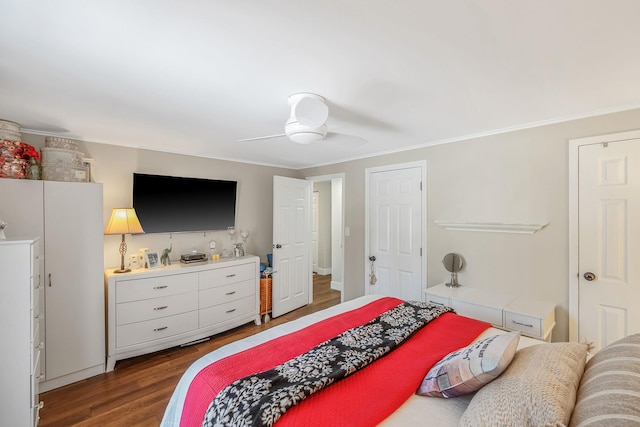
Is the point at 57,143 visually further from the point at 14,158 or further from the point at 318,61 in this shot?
the point at 318,61

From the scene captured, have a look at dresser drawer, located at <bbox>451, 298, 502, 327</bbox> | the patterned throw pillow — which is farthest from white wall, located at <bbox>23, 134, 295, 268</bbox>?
the patterned throw pillow

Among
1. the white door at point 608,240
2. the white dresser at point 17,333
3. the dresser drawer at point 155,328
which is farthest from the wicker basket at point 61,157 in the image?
the white door at point 608,240

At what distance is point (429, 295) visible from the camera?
280 cm

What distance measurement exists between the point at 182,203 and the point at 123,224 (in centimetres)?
73

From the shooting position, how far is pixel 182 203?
344 centimetres

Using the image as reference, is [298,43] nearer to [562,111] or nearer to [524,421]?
[524,421]

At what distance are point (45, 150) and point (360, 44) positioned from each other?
9.22ft

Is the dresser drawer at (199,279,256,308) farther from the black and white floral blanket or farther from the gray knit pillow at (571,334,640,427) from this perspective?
the gray knit pillow at (571,334,640,427)

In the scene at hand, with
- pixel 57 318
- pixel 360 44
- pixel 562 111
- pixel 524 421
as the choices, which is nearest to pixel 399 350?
pixel 524 421

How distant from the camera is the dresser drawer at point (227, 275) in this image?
10.6 ft

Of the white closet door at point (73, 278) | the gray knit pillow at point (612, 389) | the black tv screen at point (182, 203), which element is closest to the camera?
the gray knit pillow at point (612, 389)

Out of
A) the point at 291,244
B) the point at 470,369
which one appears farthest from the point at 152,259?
the point at 470,369

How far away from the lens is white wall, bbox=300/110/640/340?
2.38m

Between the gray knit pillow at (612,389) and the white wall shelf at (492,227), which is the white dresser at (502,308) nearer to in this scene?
the white wall shelf at (492,227)
